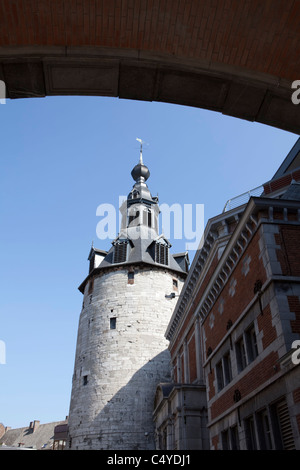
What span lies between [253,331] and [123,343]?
20670mm

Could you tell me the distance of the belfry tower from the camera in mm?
27922

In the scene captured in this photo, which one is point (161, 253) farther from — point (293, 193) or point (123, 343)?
point (293, 193)

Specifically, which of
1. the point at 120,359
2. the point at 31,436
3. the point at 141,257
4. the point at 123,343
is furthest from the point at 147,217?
the point at 31,436

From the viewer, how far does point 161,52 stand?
430cm

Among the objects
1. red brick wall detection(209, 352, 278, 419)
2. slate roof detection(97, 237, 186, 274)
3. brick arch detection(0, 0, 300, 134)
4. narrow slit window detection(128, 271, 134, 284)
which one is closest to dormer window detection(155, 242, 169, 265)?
slate roof detection(97, 237, 186, 274)

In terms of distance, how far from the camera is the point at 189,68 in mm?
4395

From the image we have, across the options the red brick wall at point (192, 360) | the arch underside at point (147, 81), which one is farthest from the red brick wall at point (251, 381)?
the arch underside at point (147, 81)

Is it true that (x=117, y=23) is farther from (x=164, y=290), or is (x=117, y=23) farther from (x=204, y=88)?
(x=164, y=290)

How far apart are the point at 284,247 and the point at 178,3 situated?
8.00 metres

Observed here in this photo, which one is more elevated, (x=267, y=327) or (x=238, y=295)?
(x=238, y=295)

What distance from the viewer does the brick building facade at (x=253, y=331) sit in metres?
9.20

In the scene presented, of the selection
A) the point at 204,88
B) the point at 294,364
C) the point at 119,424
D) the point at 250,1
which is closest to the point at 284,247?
the point at 294,364

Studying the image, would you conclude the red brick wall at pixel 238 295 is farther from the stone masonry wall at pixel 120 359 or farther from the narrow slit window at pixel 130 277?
the narrow slit window at pixel 130 277

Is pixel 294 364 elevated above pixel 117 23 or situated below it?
below
